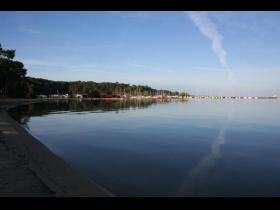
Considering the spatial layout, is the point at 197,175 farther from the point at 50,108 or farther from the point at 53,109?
the point at 50,108

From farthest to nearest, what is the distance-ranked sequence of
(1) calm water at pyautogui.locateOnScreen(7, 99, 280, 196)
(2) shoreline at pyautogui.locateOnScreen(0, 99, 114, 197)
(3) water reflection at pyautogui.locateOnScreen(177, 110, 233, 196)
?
(1) calm water at pyautogui.locateOnScreen(7, 99, 280, 196) → (3) water reflection at pyautogui.locateOnScreen(177, 110, 233, 196) → (2) shoreline at pyautogui.locateOnScreen(0, 99, 114, 197)

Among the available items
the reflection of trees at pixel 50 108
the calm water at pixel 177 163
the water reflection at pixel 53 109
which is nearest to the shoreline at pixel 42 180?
the calm water at pixel 177 163

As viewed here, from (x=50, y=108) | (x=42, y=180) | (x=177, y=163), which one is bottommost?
(x=50, y=108)

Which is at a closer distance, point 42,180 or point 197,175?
point 42,180

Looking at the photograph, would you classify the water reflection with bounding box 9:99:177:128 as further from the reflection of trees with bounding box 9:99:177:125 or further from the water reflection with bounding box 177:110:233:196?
the water reflection with bounding box 177:110:233:196

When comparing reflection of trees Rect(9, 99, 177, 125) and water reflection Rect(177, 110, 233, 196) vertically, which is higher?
water reflection Rect(177, 110, 233, 196)

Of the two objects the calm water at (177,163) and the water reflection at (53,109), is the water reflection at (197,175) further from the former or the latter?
the water reflection at (53,109)

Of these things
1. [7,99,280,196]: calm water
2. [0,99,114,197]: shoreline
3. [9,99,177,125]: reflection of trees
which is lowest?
[9,99,177,125]: reflection of trees

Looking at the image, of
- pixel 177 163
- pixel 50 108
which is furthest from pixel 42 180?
pixel 50 108

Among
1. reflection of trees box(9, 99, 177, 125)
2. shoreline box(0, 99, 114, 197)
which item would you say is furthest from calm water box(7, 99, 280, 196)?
reflection of trees box(9, 99, 177, 125)

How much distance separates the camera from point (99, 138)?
26.3 metres

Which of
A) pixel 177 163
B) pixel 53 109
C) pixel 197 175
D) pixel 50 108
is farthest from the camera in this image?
pixel 50 108
